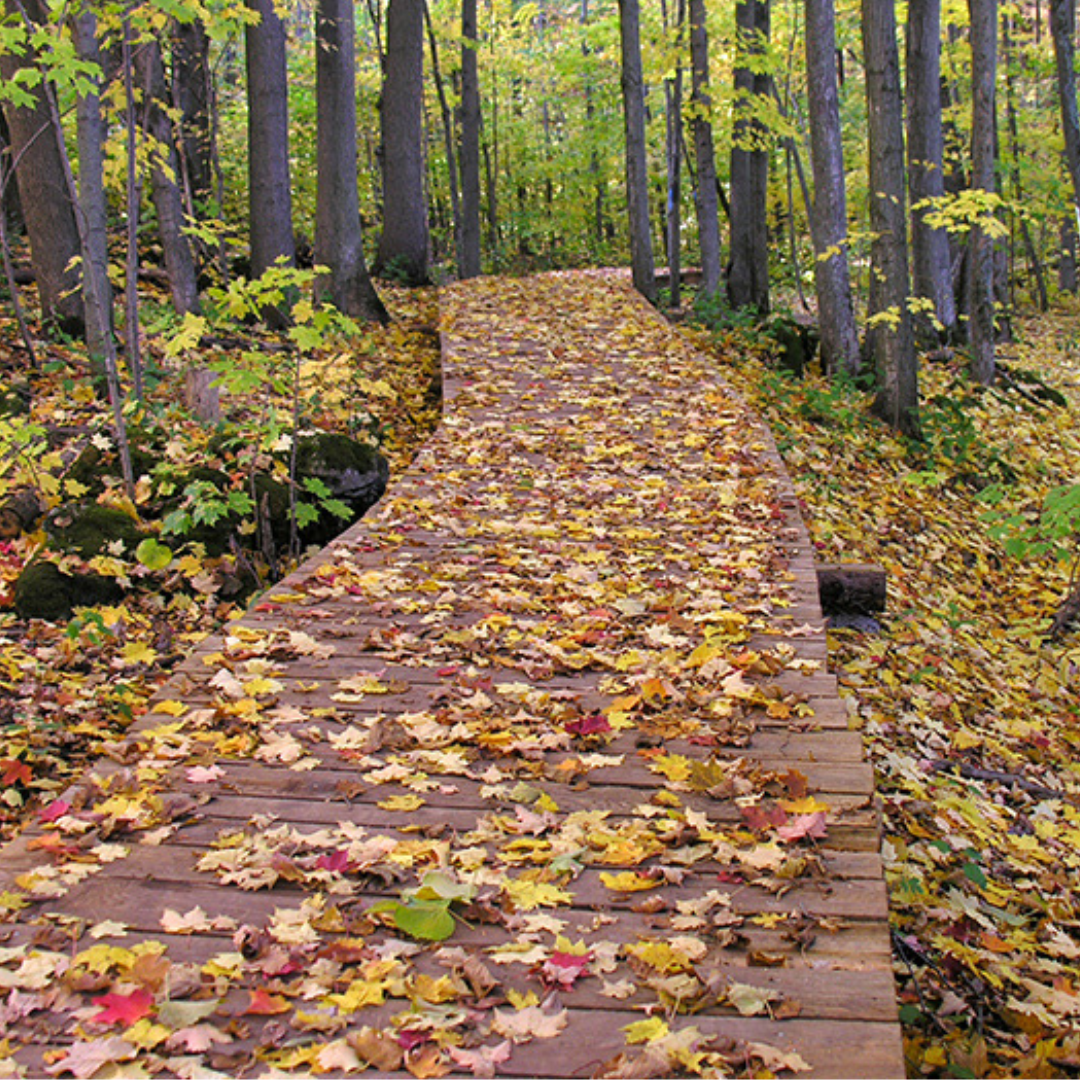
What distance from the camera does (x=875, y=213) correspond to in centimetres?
980

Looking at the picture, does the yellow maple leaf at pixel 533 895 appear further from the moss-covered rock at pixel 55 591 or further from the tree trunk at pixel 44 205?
the tree trunk at pixel 44 205

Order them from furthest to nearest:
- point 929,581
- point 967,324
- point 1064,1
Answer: point 967,324 → point 1064,1 → point 929,581

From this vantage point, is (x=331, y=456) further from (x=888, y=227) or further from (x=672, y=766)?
(x=888, y=227)

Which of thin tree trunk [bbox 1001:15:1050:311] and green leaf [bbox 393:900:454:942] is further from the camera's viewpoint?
thin tree trunk [bbox 1001:15:1050:311]

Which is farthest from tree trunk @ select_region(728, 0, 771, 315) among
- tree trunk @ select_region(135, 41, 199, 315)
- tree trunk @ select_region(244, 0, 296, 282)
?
tree trunk @ select_region(135, 41, 199, 315)

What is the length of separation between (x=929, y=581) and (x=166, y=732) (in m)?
5.91

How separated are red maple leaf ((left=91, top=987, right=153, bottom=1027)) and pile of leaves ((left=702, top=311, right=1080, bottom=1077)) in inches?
79.0

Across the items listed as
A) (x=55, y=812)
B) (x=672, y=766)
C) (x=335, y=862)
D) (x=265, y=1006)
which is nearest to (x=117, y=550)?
(x=55, y=812)

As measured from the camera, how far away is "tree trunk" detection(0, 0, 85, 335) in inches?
335

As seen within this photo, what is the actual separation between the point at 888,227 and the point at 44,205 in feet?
26.4

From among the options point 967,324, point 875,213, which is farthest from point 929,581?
point 967,324

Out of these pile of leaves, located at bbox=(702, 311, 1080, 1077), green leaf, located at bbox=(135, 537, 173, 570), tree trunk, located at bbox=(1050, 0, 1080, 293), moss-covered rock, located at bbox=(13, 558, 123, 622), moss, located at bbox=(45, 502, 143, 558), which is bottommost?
pile of leaves, located at bbox=(702, 311, 1080, 1077)

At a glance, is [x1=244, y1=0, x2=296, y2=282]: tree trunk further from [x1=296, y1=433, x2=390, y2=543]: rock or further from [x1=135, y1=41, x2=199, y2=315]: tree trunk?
[x1=296, y1=433, x2=390, y2=543]: rock

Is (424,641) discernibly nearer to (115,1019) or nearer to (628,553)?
(628,553)
